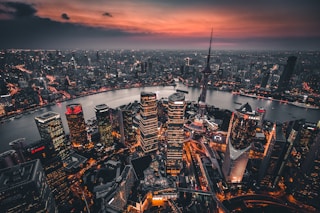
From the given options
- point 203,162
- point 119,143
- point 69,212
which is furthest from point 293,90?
point 69,212

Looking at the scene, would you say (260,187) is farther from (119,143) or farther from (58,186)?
(58,186)

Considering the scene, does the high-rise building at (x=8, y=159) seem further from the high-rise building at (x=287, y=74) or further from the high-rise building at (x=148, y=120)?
the high-rise building at (x=287, y=74)

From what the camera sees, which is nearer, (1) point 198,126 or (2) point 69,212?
(2) point 69,212

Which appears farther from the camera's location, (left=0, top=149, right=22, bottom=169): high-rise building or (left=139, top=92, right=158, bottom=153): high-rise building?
(left=139, top=92, right=158, bottom=153): high-rise building

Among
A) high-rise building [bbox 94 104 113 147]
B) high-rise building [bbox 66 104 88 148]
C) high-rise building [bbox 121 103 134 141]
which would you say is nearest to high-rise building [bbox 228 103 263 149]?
high-rise building [bbox 121 103 134 141]

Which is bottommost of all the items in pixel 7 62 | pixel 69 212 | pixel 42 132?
pixel 69 212

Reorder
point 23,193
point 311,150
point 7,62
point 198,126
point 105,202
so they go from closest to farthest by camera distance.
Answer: point 23,193, point 105,202, point 311,150, point 198,126, point 7,62

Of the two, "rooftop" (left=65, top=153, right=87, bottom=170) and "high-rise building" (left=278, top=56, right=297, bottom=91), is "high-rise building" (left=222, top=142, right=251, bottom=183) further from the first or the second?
"high-rise building" (left=278, top=56, right=297, bottom=91)
